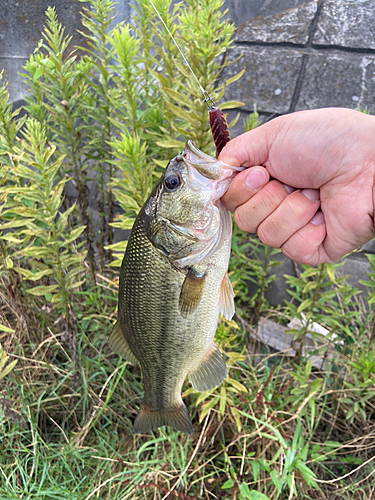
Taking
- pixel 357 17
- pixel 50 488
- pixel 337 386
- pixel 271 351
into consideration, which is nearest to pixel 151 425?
pixel 50 488

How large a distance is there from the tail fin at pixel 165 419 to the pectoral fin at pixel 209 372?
18 cm

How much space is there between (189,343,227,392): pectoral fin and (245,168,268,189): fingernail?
745mm

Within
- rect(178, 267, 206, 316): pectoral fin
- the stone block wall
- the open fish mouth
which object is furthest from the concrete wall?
rect(178, 267, 206, 316): pectoral fin

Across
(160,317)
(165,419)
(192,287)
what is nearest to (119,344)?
(160,317)

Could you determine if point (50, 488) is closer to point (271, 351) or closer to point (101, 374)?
point (101, 374)

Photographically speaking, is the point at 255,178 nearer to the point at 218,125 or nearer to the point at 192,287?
the point at 218,125

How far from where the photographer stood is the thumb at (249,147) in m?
1.44

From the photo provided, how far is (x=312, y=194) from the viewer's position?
5.14ft

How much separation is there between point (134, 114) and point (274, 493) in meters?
2.38

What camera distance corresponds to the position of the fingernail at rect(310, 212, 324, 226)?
1.62 meters

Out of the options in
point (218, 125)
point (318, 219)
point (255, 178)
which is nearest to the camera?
point (218, 125)

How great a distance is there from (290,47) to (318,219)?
2098 mm

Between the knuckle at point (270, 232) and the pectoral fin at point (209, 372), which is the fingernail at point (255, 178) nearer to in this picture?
the knuckle at point (270, 232)

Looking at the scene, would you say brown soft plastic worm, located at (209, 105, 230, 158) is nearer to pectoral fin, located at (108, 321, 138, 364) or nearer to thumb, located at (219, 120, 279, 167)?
thumb, located at (219, 120, 279, 167)
